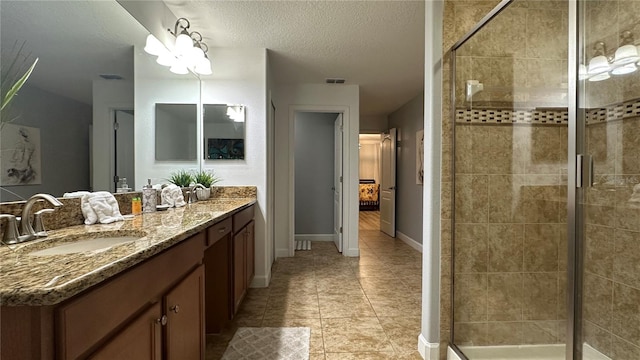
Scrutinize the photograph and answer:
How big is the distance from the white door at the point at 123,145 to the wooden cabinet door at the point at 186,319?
810mm

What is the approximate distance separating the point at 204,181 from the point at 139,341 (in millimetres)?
2047

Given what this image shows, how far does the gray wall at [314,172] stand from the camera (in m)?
5.14

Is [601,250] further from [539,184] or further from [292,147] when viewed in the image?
[292,147]

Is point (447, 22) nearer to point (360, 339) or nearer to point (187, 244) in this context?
point (187, 244)

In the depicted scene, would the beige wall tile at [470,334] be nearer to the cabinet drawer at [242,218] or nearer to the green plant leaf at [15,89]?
the cabinet drawer at [242,218]

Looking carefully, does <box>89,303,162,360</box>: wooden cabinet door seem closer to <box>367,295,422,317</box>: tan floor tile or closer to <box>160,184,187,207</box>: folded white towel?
<box>160,184,187,207</box>: folded white towel

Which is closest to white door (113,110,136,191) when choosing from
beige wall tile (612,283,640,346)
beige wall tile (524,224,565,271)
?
beige wall tile (524,224,565,271)

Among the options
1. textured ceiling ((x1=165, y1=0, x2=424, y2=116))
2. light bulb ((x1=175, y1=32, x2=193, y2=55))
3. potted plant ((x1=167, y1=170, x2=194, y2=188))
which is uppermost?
textured ceiling ((x1=165, y1=0, x2=424, y2=116))

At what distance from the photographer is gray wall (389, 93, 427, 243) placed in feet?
14.9

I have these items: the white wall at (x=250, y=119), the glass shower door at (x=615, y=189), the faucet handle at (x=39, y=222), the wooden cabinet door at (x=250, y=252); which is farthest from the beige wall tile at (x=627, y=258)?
the faucet handle at (x=39, y=222)

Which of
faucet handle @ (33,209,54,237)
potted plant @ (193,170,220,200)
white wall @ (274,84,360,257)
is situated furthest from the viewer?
white wall @ (274,84,360,257)

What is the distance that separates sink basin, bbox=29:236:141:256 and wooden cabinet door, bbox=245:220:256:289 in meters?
1.32

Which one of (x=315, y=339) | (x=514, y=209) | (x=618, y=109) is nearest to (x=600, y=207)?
(x=514, y=209)

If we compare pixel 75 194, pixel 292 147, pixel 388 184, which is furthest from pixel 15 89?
pixel 388 184
